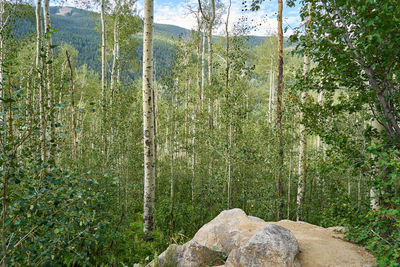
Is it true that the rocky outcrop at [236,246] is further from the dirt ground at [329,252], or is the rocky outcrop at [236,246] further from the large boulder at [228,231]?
the dirt ground at [329,252]

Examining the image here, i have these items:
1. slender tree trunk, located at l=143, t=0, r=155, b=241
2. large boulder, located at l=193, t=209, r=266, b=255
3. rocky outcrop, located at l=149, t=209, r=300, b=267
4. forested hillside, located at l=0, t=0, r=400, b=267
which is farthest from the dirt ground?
slender tree trunk, located at l=143, t=0, r=155, b=241

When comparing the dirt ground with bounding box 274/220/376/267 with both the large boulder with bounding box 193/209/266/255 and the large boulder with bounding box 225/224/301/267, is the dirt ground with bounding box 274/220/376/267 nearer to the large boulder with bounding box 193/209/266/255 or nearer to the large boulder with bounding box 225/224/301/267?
the large boulder with bounding box 225/224/301/267

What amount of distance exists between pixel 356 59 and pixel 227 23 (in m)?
7.64

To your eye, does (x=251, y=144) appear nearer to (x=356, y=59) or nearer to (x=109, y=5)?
(x=356, y=59)

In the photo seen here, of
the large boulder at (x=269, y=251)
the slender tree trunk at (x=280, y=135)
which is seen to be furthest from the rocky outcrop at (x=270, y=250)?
the slender tree trunk at (x=280, y=135)

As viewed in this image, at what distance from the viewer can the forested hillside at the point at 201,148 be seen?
2.49 m

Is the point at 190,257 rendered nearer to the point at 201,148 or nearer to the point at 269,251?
the point at 269,251

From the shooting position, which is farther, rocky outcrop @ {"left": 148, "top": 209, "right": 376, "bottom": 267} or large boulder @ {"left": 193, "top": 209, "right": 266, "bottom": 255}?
large boulder @ {"left": 193, "top": 209, "right": 266, "bottom": 255}

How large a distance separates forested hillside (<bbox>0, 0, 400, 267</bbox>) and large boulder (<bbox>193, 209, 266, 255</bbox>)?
431 mm

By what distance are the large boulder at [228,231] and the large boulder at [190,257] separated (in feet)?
1.52

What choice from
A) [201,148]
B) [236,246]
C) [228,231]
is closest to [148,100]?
[228,231]

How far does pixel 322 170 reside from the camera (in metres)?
3.86

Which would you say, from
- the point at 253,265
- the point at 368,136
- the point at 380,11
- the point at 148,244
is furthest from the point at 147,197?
the point at 380,11

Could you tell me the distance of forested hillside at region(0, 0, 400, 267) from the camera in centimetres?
249
